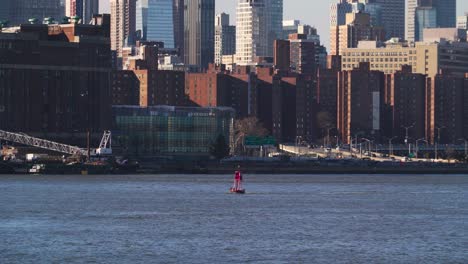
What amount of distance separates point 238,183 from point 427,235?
206 ft

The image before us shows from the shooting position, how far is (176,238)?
370 ft

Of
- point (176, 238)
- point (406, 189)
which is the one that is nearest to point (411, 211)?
point (176, 238)

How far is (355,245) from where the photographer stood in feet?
358

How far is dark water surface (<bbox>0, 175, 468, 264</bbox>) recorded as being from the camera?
10288 centimetres

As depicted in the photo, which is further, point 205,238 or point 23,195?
point 23,195

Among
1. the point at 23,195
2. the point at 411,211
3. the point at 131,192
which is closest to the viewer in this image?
the point at 411,211

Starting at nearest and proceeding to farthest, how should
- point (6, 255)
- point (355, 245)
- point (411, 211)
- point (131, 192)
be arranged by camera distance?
point (6, 255) → point (355, 245) → point (411, 211) → point (131, 192)

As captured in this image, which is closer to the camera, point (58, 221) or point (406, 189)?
point (58, 221)

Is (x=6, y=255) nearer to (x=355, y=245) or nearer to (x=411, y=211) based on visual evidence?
(x=355, y=245)

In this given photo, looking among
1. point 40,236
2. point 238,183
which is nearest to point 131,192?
point 238,183

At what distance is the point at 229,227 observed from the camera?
4806 inches

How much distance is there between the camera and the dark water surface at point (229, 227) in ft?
338

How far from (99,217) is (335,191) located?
5800 cm

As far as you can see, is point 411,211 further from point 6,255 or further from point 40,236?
point 6,255
